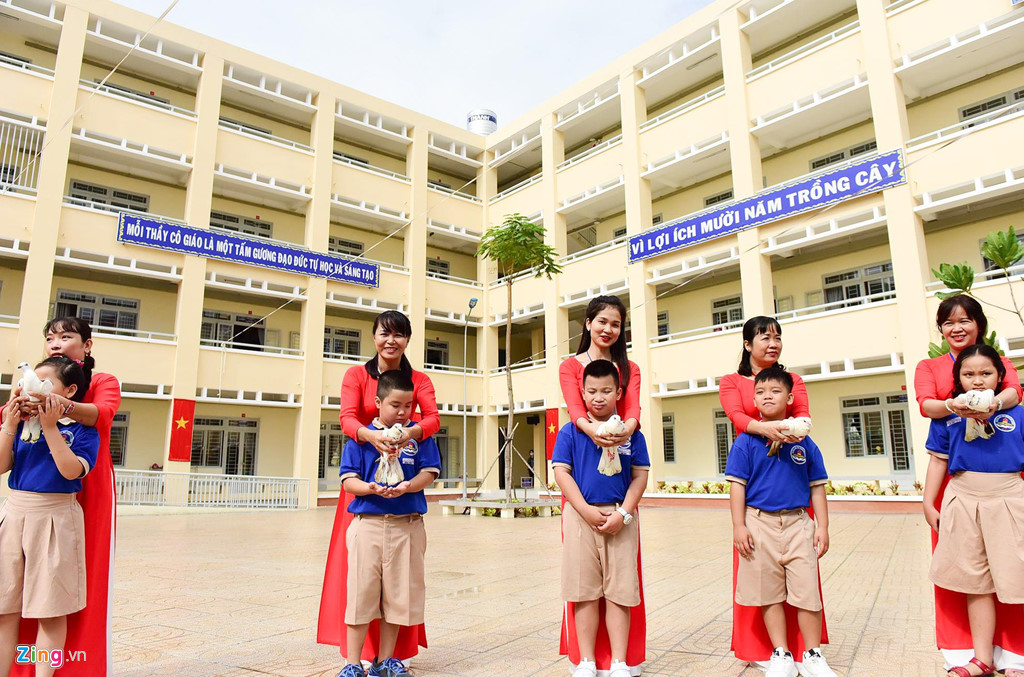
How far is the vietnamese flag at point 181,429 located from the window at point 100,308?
250cm

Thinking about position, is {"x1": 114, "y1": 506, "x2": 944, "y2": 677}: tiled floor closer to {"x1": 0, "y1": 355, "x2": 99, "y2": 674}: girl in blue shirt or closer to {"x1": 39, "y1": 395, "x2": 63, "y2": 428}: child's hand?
{"x1": 0, "y1": 355, "x2": 99, "y2": 674}: girl in blue shirt

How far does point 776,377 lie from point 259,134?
2091cm

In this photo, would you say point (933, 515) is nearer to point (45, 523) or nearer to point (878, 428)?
point (45, 523)

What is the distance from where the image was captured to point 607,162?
21781 mm

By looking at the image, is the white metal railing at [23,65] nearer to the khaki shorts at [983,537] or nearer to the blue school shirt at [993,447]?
the blue school shirt at [993,447]

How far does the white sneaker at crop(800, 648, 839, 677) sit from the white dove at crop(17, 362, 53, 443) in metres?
3.55

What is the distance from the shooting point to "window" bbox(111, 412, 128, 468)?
19.1 metres

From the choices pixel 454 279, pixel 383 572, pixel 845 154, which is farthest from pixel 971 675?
pixel 454 279

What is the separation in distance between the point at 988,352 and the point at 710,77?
19771 mm

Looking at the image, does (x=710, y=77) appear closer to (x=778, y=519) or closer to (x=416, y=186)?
(x=416, y=186)

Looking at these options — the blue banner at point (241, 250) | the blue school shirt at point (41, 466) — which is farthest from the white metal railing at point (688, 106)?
the blue school shirt at point (41, 466)

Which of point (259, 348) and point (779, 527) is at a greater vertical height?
point (259, 348)

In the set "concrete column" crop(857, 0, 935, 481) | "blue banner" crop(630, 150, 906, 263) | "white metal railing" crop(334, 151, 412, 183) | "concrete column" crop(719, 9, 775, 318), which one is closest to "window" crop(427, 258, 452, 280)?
"white metal railing" crop(334, 151, 412, 183)

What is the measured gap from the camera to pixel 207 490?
1795 centimetres
